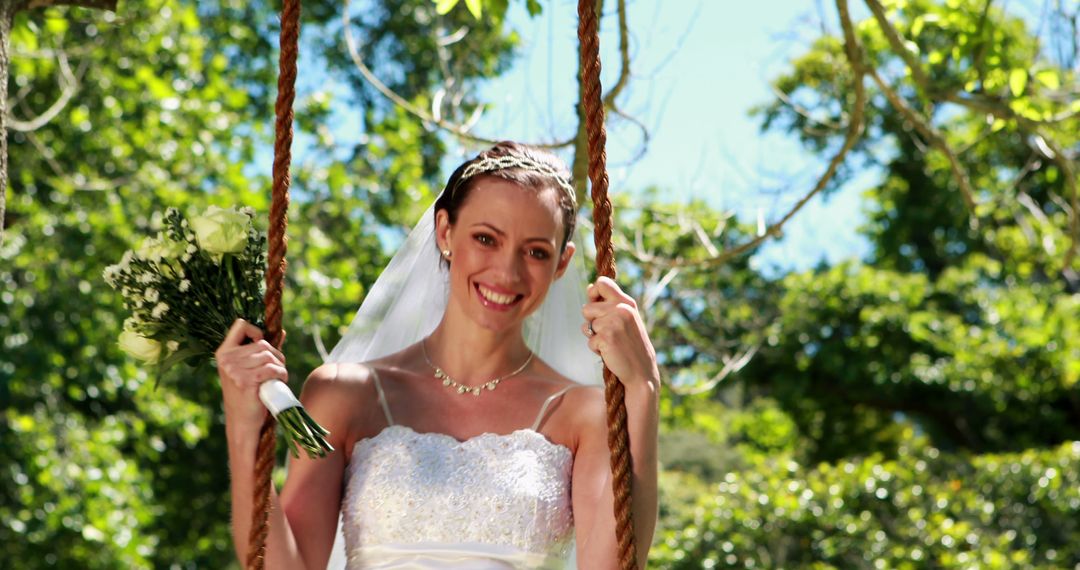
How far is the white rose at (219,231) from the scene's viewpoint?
228 cm

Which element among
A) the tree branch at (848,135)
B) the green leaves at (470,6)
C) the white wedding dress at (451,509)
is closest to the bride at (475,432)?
Answer: the white wedding dress at (451,509)

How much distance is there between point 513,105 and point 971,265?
9702 millimetres

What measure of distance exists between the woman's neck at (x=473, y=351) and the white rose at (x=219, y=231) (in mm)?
556

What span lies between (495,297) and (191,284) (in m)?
0.59

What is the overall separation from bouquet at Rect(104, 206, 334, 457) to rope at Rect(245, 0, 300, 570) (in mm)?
164

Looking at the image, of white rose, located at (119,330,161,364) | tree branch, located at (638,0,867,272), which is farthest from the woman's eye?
tree branch, located at (638,0,867,272)

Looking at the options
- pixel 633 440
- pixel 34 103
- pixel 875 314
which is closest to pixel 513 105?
pixel 633 440

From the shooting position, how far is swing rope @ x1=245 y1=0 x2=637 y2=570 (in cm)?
209

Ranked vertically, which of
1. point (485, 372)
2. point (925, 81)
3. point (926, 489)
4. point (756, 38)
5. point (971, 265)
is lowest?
point (485, 372)

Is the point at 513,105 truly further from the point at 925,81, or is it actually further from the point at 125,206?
the point at 125,206

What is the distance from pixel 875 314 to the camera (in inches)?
465

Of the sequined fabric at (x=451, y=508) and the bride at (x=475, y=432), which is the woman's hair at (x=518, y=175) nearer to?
the bride at (x=475, y=432)

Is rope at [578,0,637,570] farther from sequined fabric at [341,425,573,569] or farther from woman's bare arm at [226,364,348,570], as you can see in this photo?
woman's bare arm at [226,364,348,570]

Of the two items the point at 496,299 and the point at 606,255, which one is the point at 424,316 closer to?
the point at 496,299
